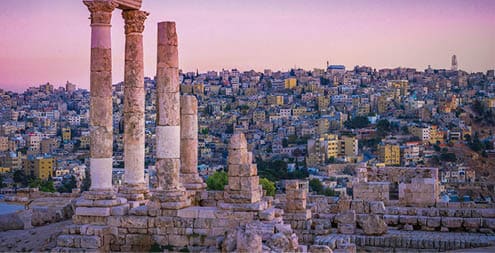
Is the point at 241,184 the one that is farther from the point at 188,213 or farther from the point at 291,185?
the point at 291,185

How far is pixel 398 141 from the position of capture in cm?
A: 11294

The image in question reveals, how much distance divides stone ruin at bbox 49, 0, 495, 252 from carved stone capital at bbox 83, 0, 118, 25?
0.09 ft

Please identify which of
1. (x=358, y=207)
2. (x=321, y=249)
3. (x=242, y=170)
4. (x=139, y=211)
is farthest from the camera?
(x=358, y=207)

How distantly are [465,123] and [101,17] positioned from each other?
101 meters

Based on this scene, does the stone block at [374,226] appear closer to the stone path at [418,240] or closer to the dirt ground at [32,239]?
the stone path at [418,240]

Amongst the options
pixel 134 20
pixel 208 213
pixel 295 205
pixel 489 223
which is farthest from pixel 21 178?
pixel 489 223

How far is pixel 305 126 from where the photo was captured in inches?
5167

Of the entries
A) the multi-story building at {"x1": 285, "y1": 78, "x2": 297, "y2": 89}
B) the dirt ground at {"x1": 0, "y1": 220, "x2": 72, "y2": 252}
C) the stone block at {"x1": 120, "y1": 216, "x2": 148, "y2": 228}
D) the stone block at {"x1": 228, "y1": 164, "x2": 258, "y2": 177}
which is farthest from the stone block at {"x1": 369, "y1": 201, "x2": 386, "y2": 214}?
the multi-story building at {"x1": 285, "y1": 78, "x2": 297, "y2": 89}

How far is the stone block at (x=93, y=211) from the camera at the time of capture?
21922mm

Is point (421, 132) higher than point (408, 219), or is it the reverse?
point (421, 132)

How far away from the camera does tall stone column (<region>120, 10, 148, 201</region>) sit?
24.2 m

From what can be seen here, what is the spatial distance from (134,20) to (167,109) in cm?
332

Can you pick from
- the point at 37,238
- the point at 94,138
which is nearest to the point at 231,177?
the point at 94,138

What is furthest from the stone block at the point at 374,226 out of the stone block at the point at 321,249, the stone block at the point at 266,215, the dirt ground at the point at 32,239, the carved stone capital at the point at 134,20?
the carved stone capital at the point at 134,20
